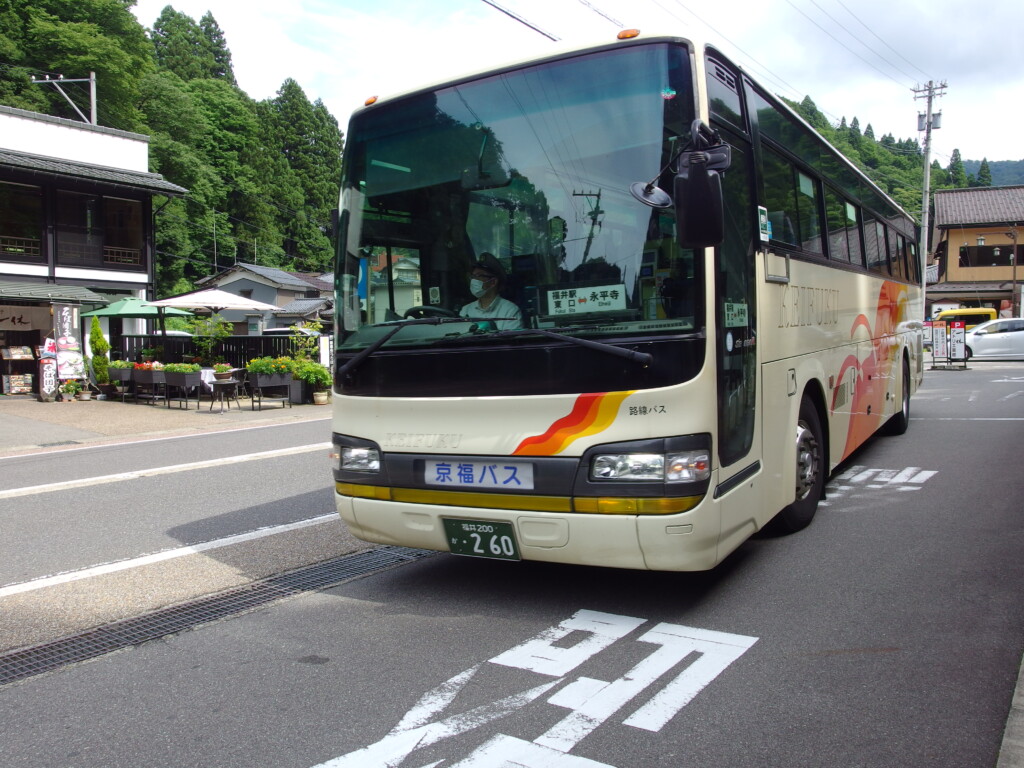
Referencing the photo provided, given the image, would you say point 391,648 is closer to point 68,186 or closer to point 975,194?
point 68,186

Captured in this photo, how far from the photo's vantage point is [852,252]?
298 inches

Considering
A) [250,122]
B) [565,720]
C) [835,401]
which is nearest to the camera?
[565,720]

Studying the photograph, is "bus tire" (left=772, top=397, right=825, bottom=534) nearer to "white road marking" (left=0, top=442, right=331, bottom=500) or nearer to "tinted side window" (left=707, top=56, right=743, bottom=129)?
"tinted side window" (left=707, top=56, right=743, bottom=129)

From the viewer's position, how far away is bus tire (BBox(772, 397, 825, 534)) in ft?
19.0

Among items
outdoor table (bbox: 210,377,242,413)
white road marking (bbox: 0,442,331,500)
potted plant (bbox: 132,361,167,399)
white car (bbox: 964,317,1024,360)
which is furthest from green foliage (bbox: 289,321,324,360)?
white car (bbox: 964,317,1024,360)

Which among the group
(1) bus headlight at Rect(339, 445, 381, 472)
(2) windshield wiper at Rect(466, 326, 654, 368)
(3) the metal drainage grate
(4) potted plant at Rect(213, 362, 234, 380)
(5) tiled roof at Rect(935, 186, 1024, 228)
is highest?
(5) tiled roof at Rect(935, 186, 1024, 228)

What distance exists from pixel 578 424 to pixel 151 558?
139 inches

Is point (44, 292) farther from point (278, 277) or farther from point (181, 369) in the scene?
point (278, 277)

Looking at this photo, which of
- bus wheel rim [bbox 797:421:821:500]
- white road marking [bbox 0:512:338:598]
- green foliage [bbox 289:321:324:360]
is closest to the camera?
white road marking [bbox 0:512:338:598]

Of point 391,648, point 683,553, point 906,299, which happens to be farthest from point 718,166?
point 906,299

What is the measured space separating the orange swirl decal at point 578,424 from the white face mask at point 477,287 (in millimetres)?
807

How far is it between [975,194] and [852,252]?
56618 millimetres

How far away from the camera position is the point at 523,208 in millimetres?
4285

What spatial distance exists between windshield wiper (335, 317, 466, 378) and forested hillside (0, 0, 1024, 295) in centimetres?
3039
